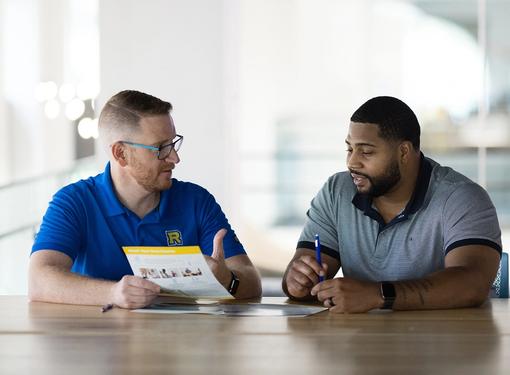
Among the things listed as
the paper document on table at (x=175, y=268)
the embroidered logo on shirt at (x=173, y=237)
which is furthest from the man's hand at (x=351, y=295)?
the embroidered logo on shirt at (x=173, y=237)

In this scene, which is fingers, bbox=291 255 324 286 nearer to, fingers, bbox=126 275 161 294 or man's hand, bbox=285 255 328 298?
man's hand, bbox=285 255 328 298

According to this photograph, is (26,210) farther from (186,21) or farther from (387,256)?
(387,256)

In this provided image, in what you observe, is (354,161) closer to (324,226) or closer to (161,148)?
(324,226)

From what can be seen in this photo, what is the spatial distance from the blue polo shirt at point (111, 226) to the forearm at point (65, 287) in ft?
0.35

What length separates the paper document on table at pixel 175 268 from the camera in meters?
2.41

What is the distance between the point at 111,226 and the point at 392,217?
79 cm

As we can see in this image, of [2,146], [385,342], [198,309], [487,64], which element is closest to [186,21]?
[487,64]

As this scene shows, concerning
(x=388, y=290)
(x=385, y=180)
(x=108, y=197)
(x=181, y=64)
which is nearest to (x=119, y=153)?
(x=108, y=197)

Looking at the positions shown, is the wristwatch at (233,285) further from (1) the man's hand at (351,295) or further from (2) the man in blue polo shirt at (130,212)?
(1) the man's hand at (351,295)

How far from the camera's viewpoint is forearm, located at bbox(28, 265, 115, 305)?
8.43 ft

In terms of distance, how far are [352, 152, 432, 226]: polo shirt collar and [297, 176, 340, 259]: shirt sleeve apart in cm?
8

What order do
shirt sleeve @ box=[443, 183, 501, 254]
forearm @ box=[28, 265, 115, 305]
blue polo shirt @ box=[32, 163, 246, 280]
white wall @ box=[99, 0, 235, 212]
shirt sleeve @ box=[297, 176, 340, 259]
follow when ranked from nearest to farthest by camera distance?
forearm @ box=[28, 265, 115, 305] → shirt sleeve @ box=[443, 183, 501, 254] → blue polo shirt @ box=[32, 163, 246, 280] → shirt sleeve @ box=[297, 176, 340, 259] → white wall @ box=[99, 0, 235, 212]

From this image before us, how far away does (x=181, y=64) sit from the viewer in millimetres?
6520

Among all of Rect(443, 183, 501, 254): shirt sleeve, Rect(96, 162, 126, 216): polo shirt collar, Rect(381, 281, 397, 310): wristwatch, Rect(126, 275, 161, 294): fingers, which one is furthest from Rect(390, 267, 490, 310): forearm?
Rect(96, 162, 126, 216): polo shirt collar
